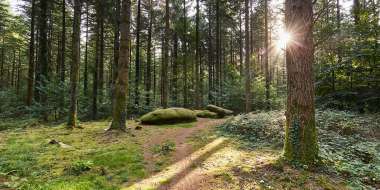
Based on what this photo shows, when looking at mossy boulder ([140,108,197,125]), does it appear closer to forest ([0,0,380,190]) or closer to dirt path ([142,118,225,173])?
forest ([0,0,380,190])

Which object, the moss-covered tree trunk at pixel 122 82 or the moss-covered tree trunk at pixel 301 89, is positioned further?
the moss-covered tree trunk at pixel 122 82

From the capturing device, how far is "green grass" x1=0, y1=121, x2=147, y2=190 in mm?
4738

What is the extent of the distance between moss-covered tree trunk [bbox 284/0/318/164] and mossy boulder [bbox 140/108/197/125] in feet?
26.5

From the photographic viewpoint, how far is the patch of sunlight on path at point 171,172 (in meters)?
4.73

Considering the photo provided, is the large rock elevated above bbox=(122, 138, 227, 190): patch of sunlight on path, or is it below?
above

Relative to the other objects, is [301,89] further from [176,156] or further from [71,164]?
[71,164]

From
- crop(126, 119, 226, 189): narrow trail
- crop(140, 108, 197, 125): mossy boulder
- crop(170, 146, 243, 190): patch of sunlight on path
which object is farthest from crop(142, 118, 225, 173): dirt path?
crop(140, 108, 197, 125): mossy boulder

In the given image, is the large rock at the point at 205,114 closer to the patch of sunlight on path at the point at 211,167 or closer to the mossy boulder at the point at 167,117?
the mossy boulder at the point at 167,117

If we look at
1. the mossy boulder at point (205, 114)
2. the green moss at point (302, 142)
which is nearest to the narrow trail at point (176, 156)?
the green moss at point (302, 142)

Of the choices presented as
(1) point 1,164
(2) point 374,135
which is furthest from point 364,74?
(1) point 1,164

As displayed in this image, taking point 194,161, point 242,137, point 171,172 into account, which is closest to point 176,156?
point 194,161

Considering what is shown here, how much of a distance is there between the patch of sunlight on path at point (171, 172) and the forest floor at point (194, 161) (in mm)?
18

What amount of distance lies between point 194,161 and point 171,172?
869 millimetres

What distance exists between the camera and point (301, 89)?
564cm
